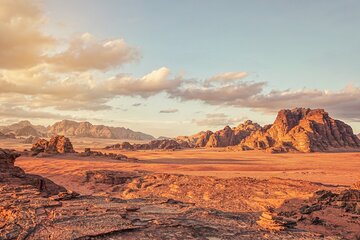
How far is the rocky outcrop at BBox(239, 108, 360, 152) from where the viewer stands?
85.6 meters

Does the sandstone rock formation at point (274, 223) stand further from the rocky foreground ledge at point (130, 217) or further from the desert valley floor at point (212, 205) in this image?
the rocky foreground ledge at point (130, 217)

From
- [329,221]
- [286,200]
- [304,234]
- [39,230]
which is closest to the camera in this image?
[39,230]

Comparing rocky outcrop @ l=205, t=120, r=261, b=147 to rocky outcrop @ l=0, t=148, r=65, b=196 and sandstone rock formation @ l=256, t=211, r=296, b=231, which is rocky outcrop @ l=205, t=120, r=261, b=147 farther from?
sandstone rock formation @ l=256, t=211, r=296, b=231

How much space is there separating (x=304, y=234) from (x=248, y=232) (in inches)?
81.5

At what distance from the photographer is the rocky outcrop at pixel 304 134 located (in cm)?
8562

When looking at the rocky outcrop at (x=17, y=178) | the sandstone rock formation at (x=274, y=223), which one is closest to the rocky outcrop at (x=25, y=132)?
the rocky outcrop at (x=17, y=178)

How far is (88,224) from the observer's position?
10.9m

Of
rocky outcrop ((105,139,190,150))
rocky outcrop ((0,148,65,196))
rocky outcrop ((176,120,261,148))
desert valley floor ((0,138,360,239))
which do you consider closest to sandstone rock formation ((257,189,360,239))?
desert valley floor ((0,138,360,239))

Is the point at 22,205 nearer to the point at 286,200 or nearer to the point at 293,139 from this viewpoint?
the point at 286,200

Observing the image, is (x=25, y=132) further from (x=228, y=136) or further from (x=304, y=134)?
(x=304, y=134)

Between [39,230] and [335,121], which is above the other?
[335,121]

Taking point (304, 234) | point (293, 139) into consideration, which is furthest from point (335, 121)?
point (304, 234)

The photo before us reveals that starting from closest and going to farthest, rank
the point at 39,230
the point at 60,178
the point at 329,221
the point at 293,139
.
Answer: the point at 39,230 → the point at 329,221 → the point at 60,178 → the point at 293,139

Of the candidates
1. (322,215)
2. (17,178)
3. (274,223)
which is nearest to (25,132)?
(17,178)
